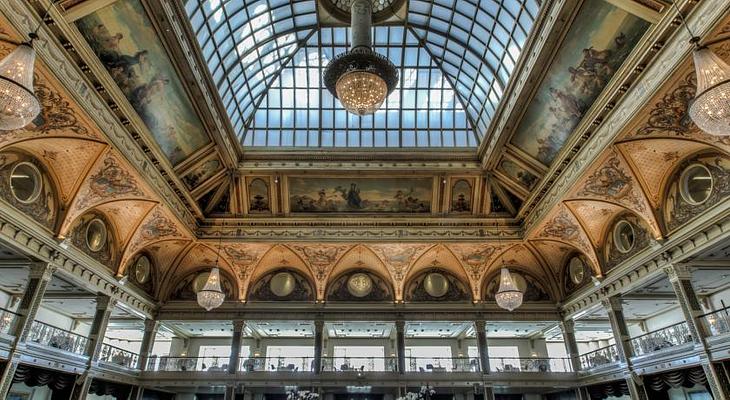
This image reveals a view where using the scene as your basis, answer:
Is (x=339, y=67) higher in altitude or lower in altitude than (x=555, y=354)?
higher

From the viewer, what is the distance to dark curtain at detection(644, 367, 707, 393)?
10.5m

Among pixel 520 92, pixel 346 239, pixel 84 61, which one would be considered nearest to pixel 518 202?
pixel 520 92

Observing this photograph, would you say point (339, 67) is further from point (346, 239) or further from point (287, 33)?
point (346, 239)

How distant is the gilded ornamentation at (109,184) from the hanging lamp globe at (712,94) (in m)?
11.9

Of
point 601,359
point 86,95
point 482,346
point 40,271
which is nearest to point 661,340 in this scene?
point 601,359

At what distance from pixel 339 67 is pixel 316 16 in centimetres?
608

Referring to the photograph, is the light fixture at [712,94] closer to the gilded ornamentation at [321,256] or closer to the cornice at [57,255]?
the gilded ornamentation at [321,256]

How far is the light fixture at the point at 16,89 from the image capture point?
195 inches

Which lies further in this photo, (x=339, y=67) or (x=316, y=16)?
(x=316, y=16)

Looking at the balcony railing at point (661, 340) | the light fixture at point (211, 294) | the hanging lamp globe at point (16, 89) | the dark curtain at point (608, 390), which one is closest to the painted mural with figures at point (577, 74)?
the balcony railing at point (661, 340)

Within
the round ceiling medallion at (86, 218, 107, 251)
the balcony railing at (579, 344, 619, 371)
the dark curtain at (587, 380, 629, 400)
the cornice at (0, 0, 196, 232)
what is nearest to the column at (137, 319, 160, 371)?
the round ceiling medallion at (86, 218, 107, 251)

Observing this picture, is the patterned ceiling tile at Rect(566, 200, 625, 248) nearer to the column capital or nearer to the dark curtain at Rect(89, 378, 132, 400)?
the column capital

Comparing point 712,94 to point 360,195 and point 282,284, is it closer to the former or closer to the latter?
point 360,195

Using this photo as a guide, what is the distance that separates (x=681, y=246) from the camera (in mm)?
10547
